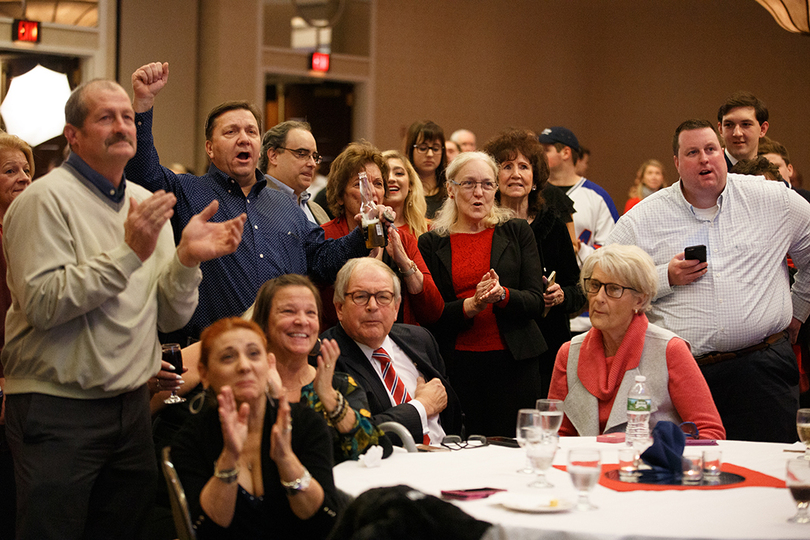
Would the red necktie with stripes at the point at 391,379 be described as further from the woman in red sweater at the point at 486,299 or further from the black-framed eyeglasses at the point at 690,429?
the black-framed eyeglasses at the point at 690,429

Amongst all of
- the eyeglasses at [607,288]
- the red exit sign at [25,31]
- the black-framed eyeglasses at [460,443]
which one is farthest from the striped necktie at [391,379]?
the red exit sign at [25,31]

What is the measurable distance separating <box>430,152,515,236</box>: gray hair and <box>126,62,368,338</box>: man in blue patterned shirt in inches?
25.3

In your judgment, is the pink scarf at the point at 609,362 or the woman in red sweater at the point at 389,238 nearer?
the pink scarf at the point at 609,362

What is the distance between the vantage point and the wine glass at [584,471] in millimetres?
1848

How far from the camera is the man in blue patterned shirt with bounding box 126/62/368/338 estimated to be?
3088 mm

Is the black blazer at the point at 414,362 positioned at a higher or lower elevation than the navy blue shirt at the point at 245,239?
lower

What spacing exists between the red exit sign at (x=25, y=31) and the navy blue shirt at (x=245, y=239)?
5622 millimetres

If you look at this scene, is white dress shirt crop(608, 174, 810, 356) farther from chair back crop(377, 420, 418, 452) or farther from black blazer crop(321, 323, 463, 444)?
chair back crop(377, 420, 418, 452)

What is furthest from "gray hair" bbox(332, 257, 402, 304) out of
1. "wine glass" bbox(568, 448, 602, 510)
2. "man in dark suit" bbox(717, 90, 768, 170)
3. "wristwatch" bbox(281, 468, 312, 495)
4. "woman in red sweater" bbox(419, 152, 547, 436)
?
"man in dark suit" bbox(717, 90, 768, 170)

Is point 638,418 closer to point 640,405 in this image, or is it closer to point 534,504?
point 640,405

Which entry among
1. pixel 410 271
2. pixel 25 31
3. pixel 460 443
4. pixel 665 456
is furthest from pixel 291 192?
pixel 25 31

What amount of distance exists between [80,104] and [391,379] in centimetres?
132

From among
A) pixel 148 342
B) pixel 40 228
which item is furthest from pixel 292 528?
pixel 40 228

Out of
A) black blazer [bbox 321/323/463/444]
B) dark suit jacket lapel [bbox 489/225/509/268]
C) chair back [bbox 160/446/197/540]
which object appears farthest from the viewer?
dark suit jacket lapel [bbox 489/225/509/268]
